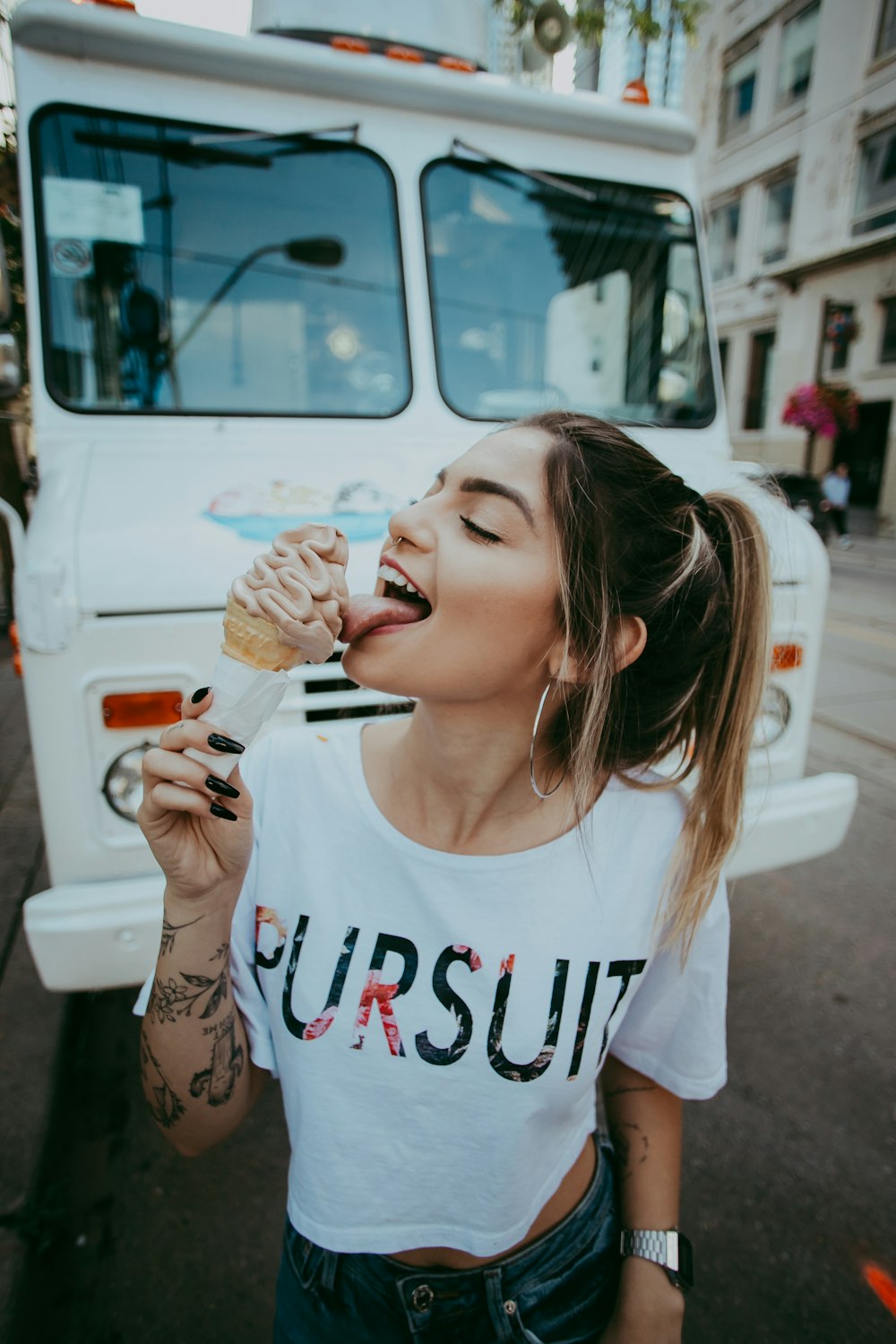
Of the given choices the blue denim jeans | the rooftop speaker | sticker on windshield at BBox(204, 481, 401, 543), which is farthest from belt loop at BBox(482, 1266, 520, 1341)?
the rooftop speaker

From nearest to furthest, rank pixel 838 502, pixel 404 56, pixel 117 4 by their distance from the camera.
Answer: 1. pixel 117 4
2. pixel 404 56
3. pixel 838 502

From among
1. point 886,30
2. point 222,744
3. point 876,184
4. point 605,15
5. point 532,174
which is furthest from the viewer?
point 876,184

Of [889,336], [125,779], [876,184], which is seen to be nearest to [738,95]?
[876,184]

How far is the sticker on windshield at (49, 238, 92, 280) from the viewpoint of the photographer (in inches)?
101

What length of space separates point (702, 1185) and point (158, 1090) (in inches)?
74.2

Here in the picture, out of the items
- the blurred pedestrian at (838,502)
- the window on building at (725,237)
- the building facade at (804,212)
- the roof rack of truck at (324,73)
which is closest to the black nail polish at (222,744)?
the roof rack of truck at (324,73)

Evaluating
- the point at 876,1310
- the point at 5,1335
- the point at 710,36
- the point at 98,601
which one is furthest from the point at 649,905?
the point at 710,36

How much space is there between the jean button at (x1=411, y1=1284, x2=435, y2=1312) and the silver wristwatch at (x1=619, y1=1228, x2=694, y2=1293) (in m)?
0.33

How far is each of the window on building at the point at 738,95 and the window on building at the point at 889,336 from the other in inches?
329

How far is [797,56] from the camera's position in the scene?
2119 centimetres

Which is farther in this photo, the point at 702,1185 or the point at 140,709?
the point at 702,1185

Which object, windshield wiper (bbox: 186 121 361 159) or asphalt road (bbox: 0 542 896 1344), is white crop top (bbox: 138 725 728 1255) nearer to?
asphalt road (bbox: 0 542 896 1344)

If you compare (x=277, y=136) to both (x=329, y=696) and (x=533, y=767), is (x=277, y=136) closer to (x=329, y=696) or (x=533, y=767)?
(x=329, y=696)

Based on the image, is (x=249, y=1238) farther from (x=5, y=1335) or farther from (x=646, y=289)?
(x=646, y=289)
